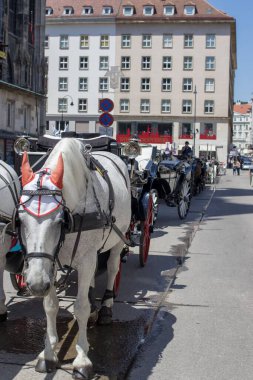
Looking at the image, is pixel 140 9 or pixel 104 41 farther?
pixel 104 41

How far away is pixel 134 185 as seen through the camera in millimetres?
7969

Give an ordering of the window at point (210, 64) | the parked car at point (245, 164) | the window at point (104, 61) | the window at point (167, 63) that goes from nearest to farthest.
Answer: the window at point (210, 64)
the window at point (167, 63)
the window at point (104, 61)
the parked car at point (245, 164)

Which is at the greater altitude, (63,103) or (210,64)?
(210,64)

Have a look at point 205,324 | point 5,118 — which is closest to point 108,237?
point 205,324

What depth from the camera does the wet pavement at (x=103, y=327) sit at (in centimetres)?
436

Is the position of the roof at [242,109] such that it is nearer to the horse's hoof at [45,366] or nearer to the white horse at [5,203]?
the white horse at [5,203]

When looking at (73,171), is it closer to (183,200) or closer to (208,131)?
(183,200)

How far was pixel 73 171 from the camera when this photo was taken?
4.10 m

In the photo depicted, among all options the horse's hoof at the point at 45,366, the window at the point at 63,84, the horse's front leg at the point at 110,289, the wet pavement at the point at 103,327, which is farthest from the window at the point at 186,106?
the horse's hoof at the point at 45,366

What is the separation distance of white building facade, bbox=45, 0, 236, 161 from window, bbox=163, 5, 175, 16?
0.12m

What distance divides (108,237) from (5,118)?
1039 inches

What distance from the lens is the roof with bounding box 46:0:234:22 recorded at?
67.4 m

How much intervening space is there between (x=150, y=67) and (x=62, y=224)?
67661mm

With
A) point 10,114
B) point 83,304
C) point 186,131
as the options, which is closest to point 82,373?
point 83,304
